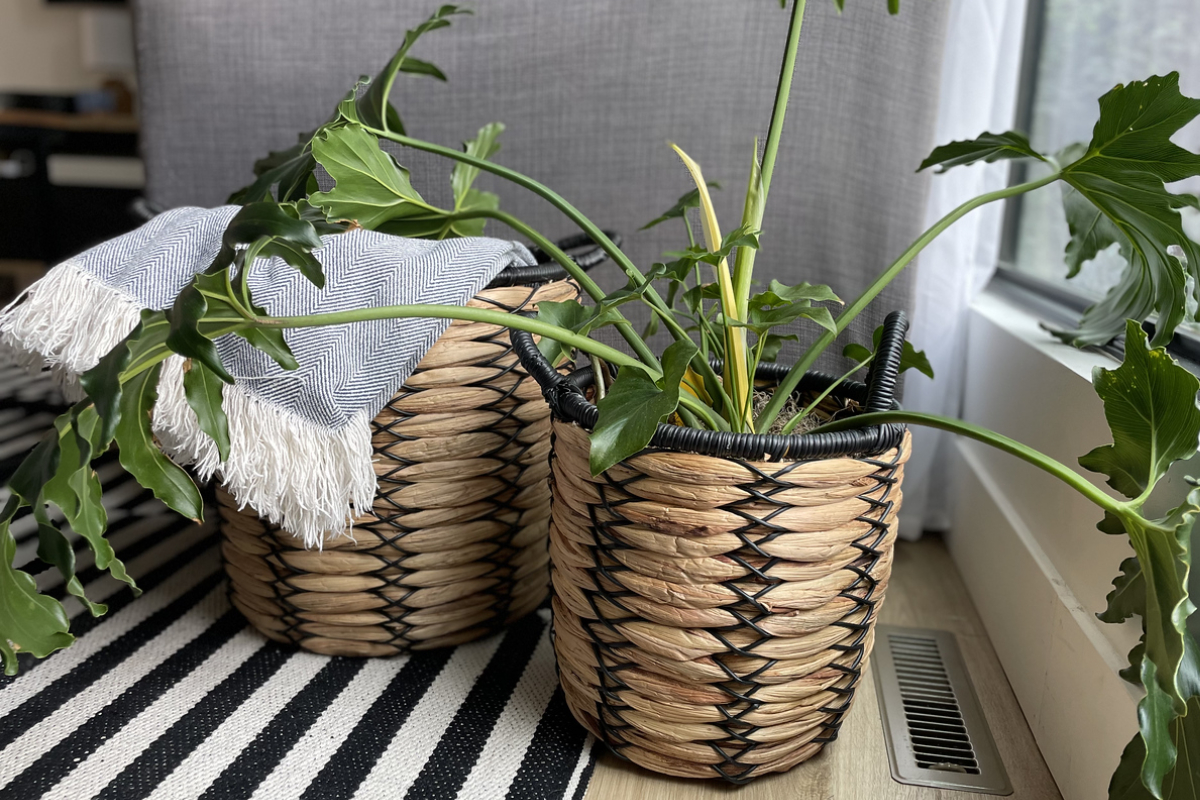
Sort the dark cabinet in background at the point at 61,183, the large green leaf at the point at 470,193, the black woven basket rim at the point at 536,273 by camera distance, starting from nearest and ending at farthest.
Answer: the black woven basket rim at the point at 536,273, the large green leaf at the point at 470,193, the dark cabinet in background at the point at 61,183

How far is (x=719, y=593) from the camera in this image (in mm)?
657

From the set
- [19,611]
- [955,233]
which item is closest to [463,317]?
[19,611]

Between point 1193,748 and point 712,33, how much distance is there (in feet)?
3.29

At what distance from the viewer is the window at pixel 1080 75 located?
1188 millimetres

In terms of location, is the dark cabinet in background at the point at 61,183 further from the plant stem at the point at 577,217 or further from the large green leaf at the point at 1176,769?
the large green leaf at the point at 1176,769

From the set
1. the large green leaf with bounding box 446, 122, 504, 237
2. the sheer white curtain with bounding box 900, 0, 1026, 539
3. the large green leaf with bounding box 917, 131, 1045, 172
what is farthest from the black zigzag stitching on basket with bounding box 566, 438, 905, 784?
the sheer white curtain with bounding box 900, 0, 1026, 539

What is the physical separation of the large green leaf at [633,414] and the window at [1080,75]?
0.82m

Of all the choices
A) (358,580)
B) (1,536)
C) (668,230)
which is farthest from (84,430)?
(668,230)

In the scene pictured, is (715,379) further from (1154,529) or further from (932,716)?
(932,716)

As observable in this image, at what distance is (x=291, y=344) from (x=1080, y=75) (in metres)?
1.38

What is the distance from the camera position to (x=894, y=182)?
1.18 metres

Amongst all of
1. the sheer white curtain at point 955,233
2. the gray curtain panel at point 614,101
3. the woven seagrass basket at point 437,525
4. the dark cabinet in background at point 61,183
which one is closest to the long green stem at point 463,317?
the woven seagrass basket at point 437,525

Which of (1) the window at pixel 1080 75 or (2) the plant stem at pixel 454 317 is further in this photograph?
(1) the window at pixel 1080 75

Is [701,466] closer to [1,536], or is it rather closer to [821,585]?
[821,585]
